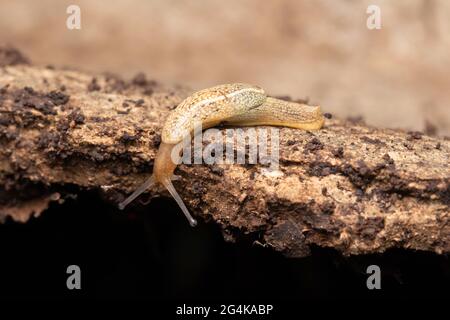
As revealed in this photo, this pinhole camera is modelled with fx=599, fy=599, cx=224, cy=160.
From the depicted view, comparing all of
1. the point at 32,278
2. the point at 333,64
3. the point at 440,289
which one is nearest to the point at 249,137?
the point at 440,289

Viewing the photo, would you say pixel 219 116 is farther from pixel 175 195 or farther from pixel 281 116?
pixel 175 195

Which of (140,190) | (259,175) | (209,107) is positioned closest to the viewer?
(259,175)

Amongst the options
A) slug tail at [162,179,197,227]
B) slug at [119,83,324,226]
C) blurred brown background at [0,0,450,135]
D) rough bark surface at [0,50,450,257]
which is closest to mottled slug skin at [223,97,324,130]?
slug at [119,83,324,226]

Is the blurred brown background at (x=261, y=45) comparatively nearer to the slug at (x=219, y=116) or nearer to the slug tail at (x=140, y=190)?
the slug at (x=219, y=116)

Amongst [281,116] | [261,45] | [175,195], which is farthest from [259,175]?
[261,45]

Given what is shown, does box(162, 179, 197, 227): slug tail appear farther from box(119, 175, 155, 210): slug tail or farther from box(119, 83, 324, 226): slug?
box(119, 175, 155, 210): slug tail

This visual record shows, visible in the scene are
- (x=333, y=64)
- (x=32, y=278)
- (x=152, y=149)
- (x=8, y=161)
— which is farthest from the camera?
(x=333, y=64)

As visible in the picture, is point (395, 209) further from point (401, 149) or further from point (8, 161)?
point (8, 161)
